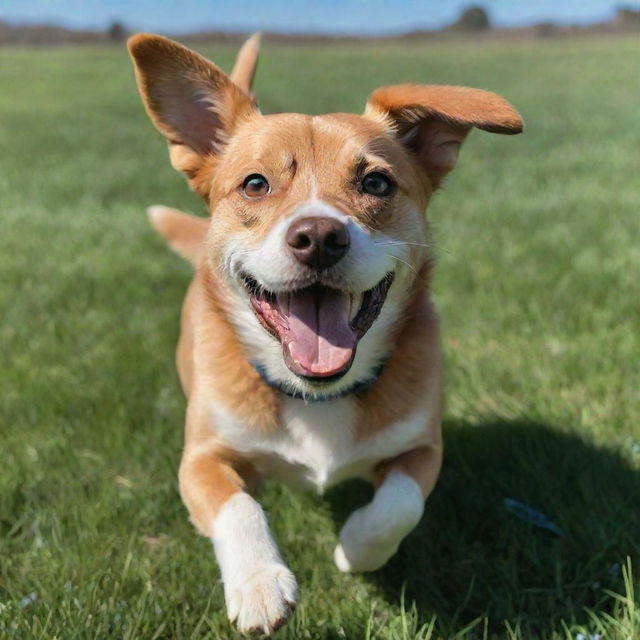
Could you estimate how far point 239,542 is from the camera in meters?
2.40

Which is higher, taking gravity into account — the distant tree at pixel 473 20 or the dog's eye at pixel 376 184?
the dog's eye at pixel 376 184

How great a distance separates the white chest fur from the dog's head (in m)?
0.15

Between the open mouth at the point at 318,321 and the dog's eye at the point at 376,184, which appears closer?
the open mouth at the point at 318,321

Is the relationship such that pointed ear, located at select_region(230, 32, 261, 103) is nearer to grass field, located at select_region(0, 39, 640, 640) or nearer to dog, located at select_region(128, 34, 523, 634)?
dog, located at select_region(128, 34, 523, 634)

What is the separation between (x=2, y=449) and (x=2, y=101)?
21.2 metres

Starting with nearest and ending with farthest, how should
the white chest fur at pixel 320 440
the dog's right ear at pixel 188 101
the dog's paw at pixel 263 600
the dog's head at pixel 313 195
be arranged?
the dog's paw at pixel 263 600
the dog's head at pixel 313 195
the white chest fur at pixel 320 440
the dog's right ear at pixel 188 101

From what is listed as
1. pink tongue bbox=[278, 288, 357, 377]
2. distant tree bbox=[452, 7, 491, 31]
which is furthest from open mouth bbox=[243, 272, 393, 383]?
distant tree bbox=[452, 7, 491, 31]

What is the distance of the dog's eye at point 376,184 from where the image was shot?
297 centimetres

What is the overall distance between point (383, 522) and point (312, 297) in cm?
83

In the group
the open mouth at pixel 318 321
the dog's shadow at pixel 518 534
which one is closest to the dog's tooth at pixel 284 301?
the open mouth at pixel 318 321

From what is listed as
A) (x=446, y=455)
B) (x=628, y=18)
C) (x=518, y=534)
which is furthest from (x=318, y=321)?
(x=628, y=18)

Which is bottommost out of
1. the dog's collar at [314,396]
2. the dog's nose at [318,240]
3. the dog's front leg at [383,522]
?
the dog's front leg at [383,522]

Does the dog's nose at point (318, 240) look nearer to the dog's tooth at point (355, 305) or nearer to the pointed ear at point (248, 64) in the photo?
the dog's tooth at point (355, 305)

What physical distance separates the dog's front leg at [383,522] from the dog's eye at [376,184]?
1078 mm
